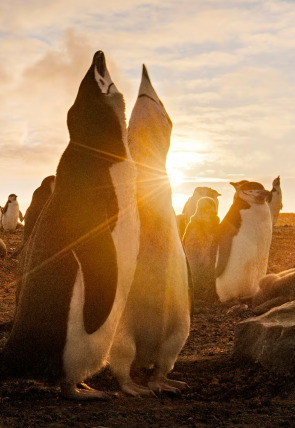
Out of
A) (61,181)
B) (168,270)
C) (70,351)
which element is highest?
(61,181)

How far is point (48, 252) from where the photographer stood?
341cm

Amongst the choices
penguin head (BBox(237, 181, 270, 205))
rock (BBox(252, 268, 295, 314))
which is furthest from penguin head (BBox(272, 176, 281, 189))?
rock (BBox(252, 268, 295, 314))

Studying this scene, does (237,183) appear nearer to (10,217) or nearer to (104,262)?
(104,262)

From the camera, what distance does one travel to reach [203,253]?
28.4ft

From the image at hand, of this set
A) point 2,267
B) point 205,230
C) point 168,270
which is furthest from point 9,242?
point 168,270

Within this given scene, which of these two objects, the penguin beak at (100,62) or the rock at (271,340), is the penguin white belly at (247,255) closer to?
the rock at (271,340)

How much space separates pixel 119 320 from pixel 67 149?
1150 mm

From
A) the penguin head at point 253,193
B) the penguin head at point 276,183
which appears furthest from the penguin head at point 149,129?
the penguin head at point 276,183

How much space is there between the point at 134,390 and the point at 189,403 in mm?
370

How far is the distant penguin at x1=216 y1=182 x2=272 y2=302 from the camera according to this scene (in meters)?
8.37

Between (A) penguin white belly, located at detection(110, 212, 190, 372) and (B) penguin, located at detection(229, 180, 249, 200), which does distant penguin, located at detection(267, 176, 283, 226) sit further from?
(A) penguin white belly, located at detection(110, 212, 190, 372)

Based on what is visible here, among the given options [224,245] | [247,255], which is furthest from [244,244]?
[224,245]

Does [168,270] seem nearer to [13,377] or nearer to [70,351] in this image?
[70,351]

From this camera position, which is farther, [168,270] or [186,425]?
[168,270]
